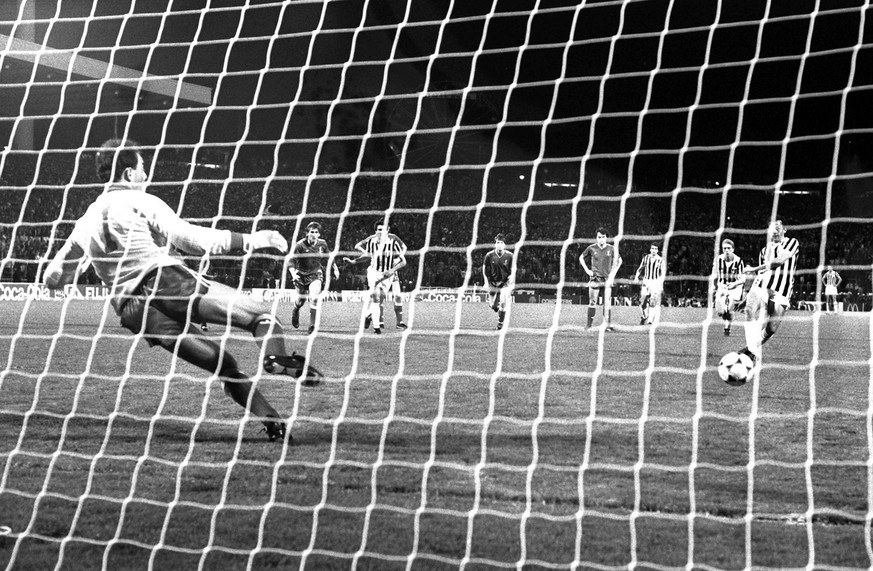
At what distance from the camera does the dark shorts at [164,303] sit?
436 centimetres

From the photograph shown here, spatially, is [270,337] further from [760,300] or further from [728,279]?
[728,279]

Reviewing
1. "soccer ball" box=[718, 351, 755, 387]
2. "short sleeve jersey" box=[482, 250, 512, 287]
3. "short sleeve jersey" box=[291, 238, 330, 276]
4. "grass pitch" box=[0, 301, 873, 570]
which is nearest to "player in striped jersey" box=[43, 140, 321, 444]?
"grass pitch" box=[0, 301, 873, 570]

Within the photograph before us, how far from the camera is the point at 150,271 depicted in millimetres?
4336

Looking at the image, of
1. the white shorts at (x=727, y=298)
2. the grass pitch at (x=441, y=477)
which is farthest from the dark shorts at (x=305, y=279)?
the white shorts at (x=727, y=298)

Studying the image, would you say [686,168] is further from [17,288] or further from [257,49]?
[17,288]

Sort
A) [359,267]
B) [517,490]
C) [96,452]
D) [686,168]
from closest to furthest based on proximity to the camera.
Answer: [517,490], [96,452], [359,267], [686,168]

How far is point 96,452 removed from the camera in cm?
465

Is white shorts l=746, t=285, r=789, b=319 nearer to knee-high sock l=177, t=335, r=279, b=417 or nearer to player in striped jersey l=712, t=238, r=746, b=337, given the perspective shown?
player in striped jersey l=712, t=238, r=746, b=337

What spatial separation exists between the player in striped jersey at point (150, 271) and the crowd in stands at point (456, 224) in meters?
14.4

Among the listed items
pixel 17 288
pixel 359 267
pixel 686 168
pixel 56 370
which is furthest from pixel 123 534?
pixel 686 168

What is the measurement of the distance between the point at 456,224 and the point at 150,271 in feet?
71.8

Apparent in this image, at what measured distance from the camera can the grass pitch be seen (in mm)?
3250

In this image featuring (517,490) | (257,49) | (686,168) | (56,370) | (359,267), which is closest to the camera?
(517,490)

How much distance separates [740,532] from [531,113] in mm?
26426
